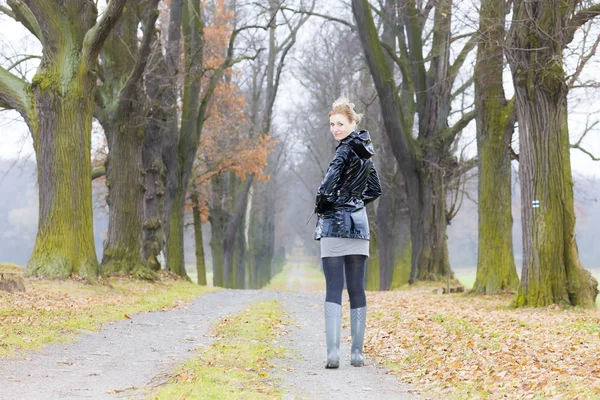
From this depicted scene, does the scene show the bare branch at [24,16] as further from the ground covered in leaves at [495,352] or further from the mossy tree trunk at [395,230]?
the mossy tree trunk at [395,230]

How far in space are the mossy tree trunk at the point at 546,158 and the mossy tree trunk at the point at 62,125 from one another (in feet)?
24.3

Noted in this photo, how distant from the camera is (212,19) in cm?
2902

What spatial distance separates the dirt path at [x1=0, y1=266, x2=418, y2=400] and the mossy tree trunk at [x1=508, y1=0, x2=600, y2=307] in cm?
402

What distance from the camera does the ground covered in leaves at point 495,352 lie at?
5188 mm

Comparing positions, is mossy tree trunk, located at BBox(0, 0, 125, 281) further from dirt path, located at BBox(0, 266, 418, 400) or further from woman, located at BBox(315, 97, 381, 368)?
woman, located at BBox(315, 97, 381, 368)

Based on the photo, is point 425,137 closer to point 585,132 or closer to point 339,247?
point 585,132

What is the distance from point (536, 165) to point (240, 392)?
8584 mm

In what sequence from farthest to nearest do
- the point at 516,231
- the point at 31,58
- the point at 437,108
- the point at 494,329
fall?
1. the point at 516,231
2. the point at 437,108
3. the point at 31,58
4. the point at 494,329

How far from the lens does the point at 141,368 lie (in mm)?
6250

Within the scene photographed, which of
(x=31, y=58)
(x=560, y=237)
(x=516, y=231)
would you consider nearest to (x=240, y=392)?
(x=560, y=237)

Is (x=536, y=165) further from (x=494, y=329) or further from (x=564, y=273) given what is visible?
(x=494, y=329)

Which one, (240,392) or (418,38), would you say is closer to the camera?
(240,392)

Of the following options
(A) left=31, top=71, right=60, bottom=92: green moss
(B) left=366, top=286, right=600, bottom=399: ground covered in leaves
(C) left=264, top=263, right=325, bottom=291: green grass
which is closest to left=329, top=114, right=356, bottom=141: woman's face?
(B) left=366, top=286, right=600, bottom=399: ground covered in leaves

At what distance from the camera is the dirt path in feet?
17.2
